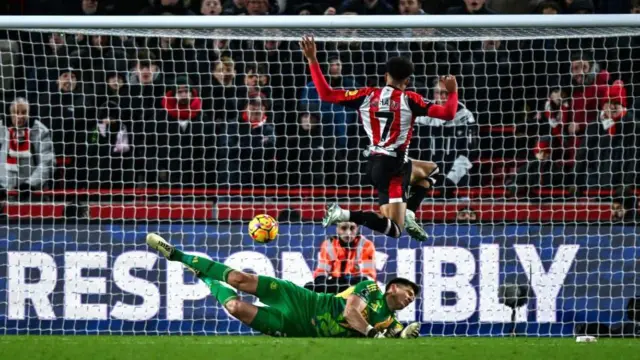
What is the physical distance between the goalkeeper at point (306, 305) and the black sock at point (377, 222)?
43cm

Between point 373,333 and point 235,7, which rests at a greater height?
point 235,7

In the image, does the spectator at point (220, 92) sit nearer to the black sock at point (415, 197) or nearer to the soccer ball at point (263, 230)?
the soccer ball at point (263, 230)

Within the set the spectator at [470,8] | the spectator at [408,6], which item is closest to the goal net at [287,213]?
the spectator at [408,6]

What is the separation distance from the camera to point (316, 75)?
994cm

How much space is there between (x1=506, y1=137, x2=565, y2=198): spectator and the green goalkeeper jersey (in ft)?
8.44

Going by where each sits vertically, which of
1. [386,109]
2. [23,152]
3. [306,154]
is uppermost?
[386,109]

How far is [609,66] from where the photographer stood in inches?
538

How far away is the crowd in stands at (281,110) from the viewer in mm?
12367

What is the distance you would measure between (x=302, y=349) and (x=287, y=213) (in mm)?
3468

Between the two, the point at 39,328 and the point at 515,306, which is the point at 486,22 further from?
the point at 39,328

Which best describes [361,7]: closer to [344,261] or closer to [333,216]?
[344,261]

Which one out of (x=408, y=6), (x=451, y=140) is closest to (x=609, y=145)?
(x=451, y=140)

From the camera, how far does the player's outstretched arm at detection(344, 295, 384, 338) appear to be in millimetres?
10266

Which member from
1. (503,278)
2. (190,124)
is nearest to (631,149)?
(503,278)
